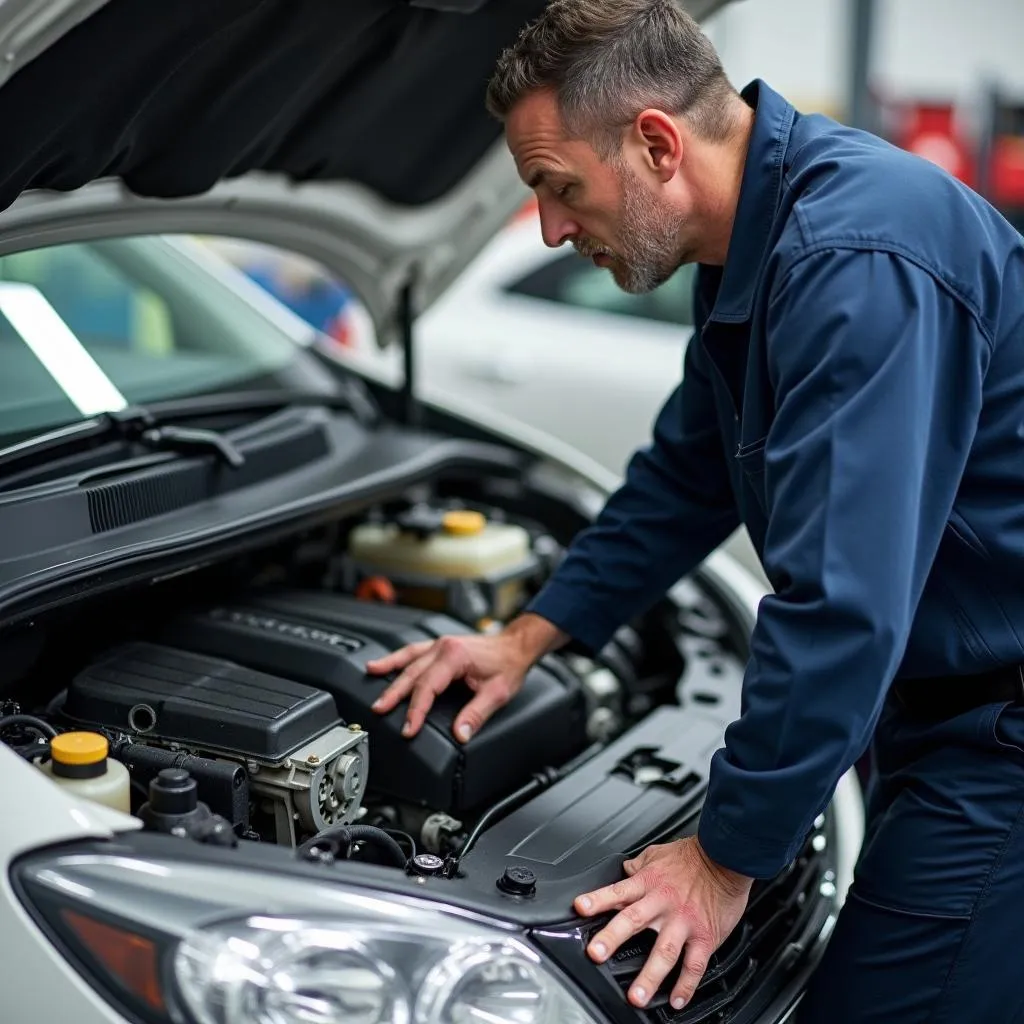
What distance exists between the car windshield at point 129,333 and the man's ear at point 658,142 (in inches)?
38.4

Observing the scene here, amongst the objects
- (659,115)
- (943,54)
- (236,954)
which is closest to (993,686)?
(659,115)

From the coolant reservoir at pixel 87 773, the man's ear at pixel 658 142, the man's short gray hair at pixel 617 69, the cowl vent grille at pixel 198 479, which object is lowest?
the coolant reservoir at pixel 87 773

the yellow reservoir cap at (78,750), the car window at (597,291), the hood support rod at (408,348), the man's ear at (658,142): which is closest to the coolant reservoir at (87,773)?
the yellow reservoir cap at (78,750)

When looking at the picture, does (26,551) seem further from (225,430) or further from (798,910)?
(798,910)

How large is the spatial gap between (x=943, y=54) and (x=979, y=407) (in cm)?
1325

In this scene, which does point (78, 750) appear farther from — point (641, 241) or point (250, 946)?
point (641, 241)

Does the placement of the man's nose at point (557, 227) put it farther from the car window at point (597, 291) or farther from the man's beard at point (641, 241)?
the car window at point (597, 291)

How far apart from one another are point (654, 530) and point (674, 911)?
0.68 m

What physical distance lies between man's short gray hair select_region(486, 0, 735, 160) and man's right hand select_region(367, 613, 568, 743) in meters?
0.71

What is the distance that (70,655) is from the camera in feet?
6.03

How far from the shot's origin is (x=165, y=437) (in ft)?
6.58

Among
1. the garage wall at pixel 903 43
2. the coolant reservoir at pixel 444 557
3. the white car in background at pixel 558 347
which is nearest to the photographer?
the coolant reservoir at pixel 444 557

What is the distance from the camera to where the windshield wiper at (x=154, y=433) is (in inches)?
74.6

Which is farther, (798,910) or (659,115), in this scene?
(798,910)
